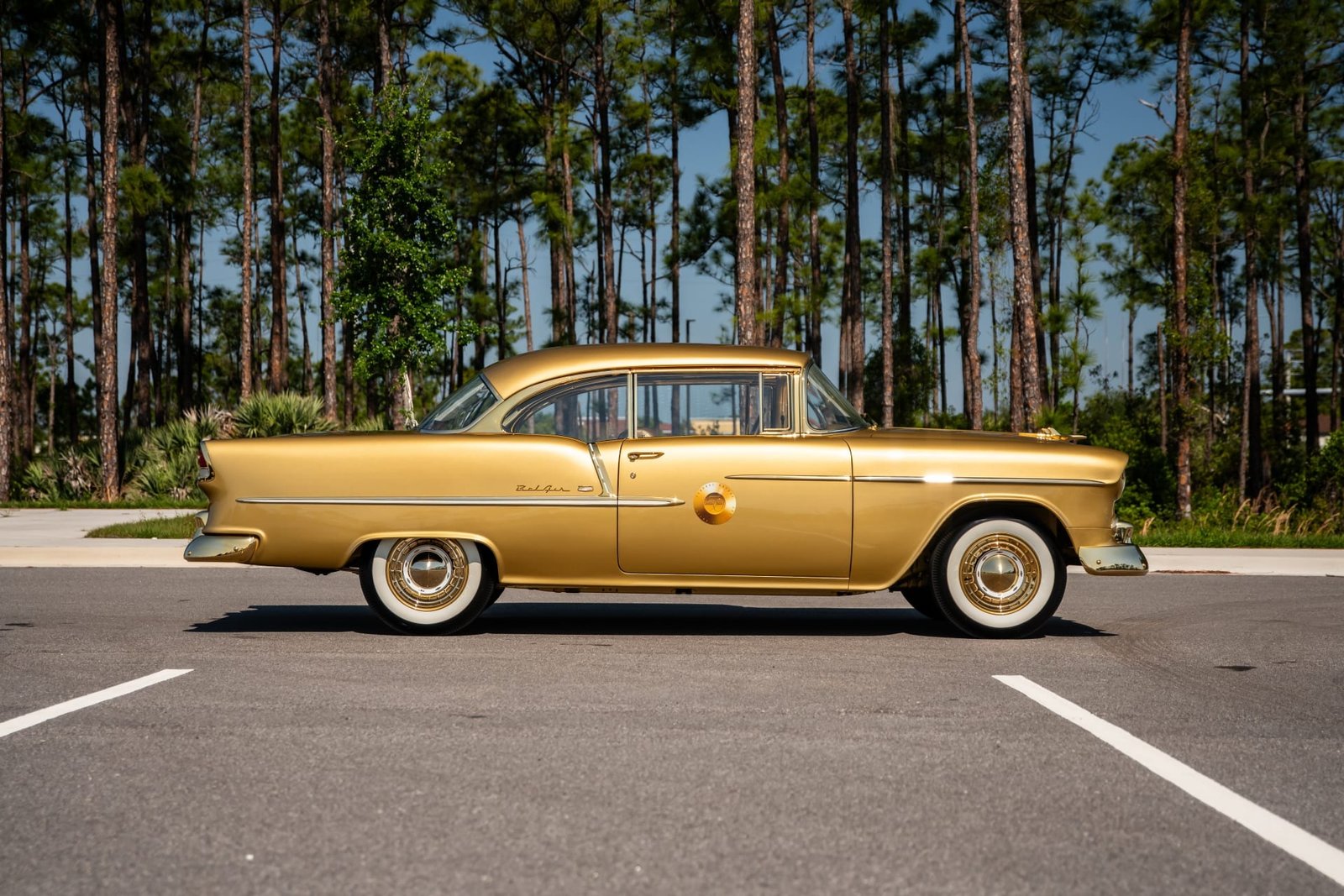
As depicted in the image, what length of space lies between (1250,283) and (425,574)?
35661 millimetres

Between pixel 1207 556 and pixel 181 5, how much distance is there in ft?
111

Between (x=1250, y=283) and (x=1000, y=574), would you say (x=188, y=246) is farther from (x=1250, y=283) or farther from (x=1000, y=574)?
(x=1000, y=574)

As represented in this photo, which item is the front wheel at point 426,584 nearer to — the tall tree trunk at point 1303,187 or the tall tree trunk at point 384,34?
the tall tree trunk at point 384,34

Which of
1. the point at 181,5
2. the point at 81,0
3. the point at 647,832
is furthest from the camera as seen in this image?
the point at 181,5

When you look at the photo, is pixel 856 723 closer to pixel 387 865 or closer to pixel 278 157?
pixel 387 865

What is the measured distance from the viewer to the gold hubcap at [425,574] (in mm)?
7668

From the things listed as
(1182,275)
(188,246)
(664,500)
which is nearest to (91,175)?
(188,246)

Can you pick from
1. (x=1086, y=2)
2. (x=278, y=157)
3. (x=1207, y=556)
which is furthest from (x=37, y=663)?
(x=278, y=157)

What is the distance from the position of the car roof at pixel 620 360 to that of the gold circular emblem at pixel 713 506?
2.95 feet

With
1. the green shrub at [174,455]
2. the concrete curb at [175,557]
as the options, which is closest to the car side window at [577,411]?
the concrete curb at [175,557]

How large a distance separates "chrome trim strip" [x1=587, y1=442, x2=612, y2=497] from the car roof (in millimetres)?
543

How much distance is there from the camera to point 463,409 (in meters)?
7.89

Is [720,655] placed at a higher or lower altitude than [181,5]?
lower

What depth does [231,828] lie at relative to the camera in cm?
370
